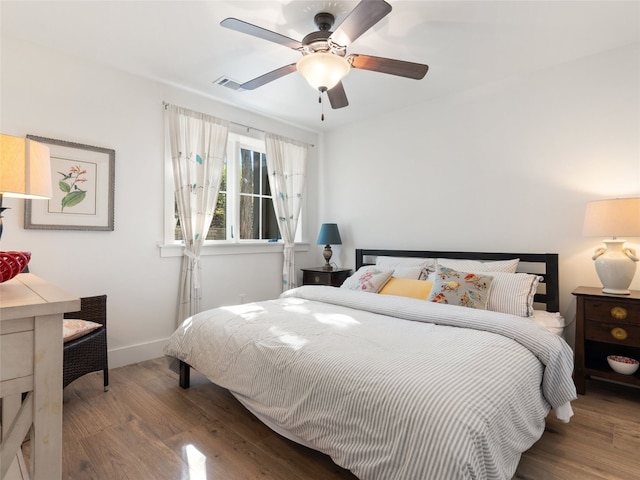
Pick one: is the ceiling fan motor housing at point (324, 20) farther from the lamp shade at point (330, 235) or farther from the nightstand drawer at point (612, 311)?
the nightstand drawer at point (612, 311)

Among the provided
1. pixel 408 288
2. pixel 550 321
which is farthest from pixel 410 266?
pixel 550 321

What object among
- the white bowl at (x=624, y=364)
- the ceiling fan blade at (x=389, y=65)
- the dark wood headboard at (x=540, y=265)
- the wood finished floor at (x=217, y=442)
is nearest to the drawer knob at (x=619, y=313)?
the white bowl at (x=624, y=364)

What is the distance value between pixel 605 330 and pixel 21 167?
340 cm

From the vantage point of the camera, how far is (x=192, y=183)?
3.28 meters

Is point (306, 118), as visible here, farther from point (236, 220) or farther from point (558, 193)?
point (558, 193)

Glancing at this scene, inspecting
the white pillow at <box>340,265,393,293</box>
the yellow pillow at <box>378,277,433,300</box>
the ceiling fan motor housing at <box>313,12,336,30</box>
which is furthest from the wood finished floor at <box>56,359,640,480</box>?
the ceiling fan motor housing at <box>313,12,336,30</box>

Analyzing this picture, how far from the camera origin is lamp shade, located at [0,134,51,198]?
1073mm

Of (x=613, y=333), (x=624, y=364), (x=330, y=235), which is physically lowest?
(x=624, y=364)

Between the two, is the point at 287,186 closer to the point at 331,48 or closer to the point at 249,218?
the point at 249,218

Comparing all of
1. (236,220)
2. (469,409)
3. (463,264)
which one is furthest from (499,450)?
(236,220)

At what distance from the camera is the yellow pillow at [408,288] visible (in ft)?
9.21

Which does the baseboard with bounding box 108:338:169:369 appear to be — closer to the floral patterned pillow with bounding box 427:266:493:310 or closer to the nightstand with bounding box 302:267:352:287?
the nightstand with bounding box 302:267:352:287

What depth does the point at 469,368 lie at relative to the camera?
55.8 inches

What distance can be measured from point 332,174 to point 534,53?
250 centimetres
